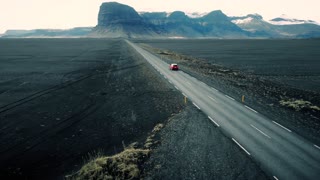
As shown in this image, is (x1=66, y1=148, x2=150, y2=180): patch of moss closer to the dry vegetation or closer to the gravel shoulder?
the dry vegetation

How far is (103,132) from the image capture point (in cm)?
2652

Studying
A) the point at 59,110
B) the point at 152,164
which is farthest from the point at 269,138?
the point at 59,110

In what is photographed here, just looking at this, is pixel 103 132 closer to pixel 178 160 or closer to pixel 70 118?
pixel 70 118

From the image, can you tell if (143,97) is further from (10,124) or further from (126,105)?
(10,124)

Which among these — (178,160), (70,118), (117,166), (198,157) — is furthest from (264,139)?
(70,118)

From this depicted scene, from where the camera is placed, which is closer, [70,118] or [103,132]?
[103,132]

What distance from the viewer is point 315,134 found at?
24.5 metres

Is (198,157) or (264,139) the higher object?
(264,139)

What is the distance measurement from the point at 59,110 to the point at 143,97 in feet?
38.4

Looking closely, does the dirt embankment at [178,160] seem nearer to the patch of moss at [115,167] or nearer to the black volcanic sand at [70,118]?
the patch of moss at [115,167]

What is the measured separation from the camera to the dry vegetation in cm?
1791

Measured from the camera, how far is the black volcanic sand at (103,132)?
19.3m

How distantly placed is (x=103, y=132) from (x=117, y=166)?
8.02 m

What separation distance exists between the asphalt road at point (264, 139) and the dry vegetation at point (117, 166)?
814cm
